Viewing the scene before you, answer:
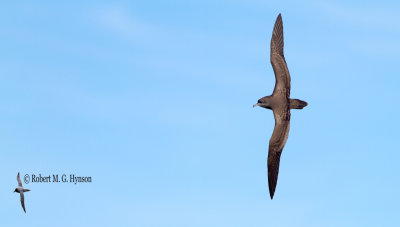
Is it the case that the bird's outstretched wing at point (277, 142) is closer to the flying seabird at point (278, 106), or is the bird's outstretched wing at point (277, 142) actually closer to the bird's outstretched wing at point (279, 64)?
the flying seabird at point (278, 106)

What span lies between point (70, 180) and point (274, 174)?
1067 cm

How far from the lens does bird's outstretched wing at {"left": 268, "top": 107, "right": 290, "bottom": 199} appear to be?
31828mm

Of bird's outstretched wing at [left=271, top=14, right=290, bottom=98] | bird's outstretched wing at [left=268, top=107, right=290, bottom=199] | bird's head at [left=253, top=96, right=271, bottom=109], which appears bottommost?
bird's outstretched wing at [left=268, top=107, right=290, bottom=199]

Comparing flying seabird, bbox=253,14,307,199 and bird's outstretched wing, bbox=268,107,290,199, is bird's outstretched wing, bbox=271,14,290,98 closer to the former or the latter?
flying seabird, bbox=253,14,307,199

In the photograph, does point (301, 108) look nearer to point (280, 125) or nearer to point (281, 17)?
point (280, 125)

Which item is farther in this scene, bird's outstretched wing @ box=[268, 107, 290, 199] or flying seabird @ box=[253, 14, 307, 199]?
bird's outstretched wing @ box=[268, 107, 290, 199]

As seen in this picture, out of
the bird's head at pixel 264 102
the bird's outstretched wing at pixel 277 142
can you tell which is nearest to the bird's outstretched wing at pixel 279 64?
the bird's head at pixel 264 102

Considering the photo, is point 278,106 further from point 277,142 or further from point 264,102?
point 277,142

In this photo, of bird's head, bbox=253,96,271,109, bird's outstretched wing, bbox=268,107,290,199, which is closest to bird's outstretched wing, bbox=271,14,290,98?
bird's head, bbox=253,96,271,109

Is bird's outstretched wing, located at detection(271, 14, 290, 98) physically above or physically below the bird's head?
above

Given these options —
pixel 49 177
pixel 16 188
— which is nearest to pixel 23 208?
pixel 16 188

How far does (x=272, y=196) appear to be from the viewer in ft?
105

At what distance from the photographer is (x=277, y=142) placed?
105 ft

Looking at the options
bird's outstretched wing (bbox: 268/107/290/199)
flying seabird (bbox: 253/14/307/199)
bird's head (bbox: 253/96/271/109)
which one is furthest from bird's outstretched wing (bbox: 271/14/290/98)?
bird's outstretched wing (bbox: 268/107/290/199)
